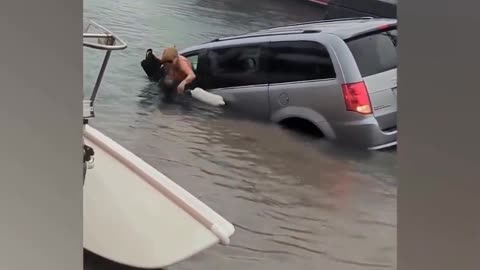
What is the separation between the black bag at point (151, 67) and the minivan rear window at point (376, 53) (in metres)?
0.46

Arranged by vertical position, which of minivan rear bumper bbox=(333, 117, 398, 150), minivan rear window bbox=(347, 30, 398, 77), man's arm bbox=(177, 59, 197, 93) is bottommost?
minivan rear bumper bbox=(333, 117, 398, 150)

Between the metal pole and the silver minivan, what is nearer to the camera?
the metal pole

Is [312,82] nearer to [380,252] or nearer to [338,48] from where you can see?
[338,48]

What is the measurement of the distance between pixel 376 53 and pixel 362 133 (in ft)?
0.64

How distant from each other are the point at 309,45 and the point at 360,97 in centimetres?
18

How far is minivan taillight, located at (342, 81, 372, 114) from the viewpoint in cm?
158

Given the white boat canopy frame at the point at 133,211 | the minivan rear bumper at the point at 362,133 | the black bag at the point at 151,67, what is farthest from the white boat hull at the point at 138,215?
the minivan rear bumper at the point at 362,133

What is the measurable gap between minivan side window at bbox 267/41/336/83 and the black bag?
267 millimetres

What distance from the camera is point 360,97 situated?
5.22ft

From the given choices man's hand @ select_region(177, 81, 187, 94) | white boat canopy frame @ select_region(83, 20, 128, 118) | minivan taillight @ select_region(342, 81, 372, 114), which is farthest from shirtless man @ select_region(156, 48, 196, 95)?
minivan taillight @ select_region(342, 81, 372, 114)

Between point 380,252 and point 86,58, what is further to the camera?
point 380,252

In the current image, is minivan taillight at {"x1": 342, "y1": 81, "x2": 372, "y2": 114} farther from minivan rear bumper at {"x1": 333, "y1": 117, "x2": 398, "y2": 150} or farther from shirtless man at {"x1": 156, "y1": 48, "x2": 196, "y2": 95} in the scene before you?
shirtless man at {"x1": 156, "y1": 48, "x2": 196, "y2": 95}
